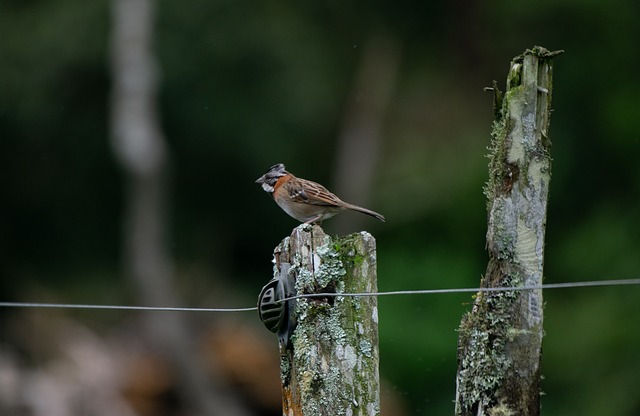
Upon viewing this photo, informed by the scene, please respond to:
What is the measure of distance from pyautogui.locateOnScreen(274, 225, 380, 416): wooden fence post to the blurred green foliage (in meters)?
10.1

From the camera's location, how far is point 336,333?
4160 millimetres

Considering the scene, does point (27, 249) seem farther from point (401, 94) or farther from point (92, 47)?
point (401, 94)

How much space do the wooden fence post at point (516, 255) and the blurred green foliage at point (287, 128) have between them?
10.3 m

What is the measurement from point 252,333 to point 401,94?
611cm

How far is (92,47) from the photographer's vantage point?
16.8m

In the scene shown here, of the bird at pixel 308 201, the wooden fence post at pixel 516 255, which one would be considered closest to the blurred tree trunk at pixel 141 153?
the bird at pixel 308 201

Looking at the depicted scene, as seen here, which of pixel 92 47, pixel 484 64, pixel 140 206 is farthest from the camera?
pixel 484 64

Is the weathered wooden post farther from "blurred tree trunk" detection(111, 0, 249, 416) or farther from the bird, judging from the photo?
"blurred tree trunk" detection(111, 0, 249, 416)

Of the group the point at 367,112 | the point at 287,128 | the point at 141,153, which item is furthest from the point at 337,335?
the point at 367,112

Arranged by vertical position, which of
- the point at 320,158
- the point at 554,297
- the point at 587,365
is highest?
the point at 320,158

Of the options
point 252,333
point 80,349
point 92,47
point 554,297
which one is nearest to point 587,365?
point 554,297

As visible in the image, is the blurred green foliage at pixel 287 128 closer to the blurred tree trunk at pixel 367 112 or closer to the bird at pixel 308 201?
the blurred tree trunk at pixel 367 112

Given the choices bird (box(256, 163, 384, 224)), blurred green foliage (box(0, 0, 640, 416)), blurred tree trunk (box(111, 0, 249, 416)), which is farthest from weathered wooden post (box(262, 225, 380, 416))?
blurred tree trunk (box(111, 0, 249, 416))

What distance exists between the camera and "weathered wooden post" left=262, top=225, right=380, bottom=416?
13.6 feet
